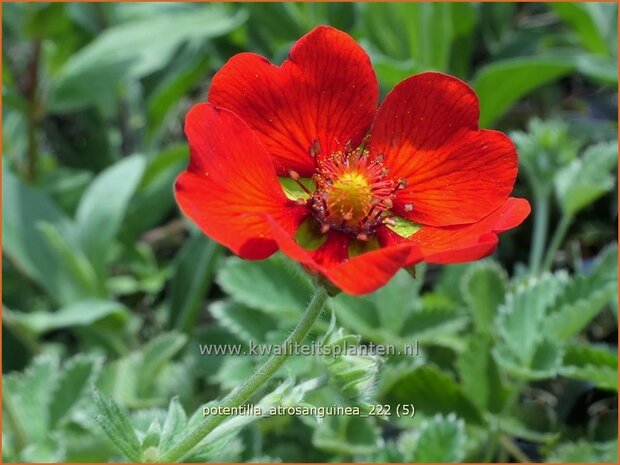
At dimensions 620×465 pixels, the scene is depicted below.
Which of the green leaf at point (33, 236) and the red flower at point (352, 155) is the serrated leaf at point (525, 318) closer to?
the red flower at point (352, 155)

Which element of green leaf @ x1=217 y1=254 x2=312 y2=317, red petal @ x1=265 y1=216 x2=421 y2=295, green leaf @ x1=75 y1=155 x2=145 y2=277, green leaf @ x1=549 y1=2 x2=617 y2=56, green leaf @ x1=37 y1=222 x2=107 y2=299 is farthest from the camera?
green leaf @ x1=549 y1=2 x2=617 y2=56

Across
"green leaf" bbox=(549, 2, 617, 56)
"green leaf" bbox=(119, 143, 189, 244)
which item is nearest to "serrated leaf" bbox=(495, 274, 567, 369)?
"green leaf" bbox=(549, 2, 617, 56)

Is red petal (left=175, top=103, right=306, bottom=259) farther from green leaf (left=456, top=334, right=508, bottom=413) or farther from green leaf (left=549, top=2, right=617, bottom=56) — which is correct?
green leaf (left=549, top=2, right=617, bottom=56)

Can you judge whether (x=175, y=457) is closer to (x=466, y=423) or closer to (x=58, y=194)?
(x=466, y=423)

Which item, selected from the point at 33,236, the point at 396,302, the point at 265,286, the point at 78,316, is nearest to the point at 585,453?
the point at 396,302

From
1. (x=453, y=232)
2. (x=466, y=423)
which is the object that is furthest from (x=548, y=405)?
(x=453, y=232)
